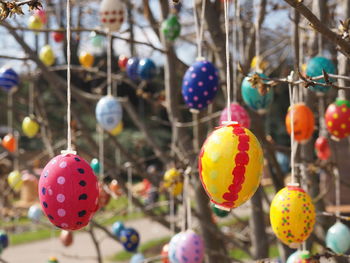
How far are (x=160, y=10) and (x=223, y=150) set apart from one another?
7.28 feet

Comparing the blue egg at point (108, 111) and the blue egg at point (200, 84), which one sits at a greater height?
the blue egg at point (200, 84)

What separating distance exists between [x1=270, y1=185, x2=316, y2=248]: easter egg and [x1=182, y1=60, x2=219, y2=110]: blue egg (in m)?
0.57

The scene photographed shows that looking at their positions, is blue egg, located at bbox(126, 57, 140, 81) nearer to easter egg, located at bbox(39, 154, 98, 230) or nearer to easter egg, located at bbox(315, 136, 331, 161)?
easter egg, located at bbox(315, 136, 331, 161)

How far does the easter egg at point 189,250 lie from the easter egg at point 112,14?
1.34 metres

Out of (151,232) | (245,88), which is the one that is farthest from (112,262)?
(245,88)

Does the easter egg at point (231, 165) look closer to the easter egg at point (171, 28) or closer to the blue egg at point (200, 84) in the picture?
the blue egg at point (200, 84)

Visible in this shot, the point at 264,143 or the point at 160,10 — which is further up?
the point at 160,10

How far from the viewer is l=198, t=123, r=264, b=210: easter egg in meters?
1.38

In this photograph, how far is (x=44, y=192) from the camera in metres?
1.46

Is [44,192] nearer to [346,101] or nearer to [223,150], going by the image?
[223,150]

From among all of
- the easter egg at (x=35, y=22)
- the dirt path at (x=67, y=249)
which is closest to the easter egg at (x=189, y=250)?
the easter egg at (x=35, y=22)

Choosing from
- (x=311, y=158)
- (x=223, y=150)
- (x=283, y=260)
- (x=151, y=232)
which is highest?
(x=223, y=150)

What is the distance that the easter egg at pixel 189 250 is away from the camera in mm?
2264

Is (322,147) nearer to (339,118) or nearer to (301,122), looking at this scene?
(301,122)
